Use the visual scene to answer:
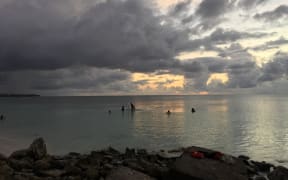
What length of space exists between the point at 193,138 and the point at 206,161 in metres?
24.6

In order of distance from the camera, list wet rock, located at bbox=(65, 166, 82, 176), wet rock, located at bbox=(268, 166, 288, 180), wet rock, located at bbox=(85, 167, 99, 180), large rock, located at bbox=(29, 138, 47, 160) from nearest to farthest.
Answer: wet rock, located at bbox=(85, 167, 99, 180) < wet rock, located at bbox=(65, 166, 82, 176) < wet rock, located at bbox=(268, 166, 288, 180) < large rock, located at bbox=(29, 138, 47, 160)

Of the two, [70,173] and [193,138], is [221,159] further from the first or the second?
[193,138]

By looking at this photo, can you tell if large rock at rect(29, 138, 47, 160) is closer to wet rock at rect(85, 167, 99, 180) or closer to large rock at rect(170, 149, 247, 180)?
wet rock at rect(85, 167, 99, 180)

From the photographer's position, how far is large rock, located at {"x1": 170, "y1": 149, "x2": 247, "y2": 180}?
13984 mm

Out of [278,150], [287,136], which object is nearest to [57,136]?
[278,150]

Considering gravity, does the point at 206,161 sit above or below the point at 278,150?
above

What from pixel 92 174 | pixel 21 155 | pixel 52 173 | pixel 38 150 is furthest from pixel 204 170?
pixel 21 155

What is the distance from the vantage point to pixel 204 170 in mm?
14289

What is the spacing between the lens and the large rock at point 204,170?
14.0 meters

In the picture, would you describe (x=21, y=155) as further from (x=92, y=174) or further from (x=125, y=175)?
(x=125, y=175)

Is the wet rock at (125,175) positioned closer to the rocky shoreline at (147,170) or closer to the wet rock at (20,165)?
the rocky shoreline at (147,170)

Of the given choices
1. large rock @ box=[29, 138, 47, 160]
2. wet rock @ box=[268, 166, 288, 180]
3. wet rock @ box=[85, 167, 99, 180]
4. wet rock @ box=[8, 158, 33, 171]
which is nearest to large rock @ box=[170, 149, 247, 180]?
wet rock @ box=[268, 166, 288, 180]

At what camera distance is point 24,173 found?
51.6 feet

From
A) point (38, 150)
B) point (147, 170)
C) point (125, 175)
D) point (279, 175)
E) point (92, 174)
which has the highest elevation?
point (38, 150)
